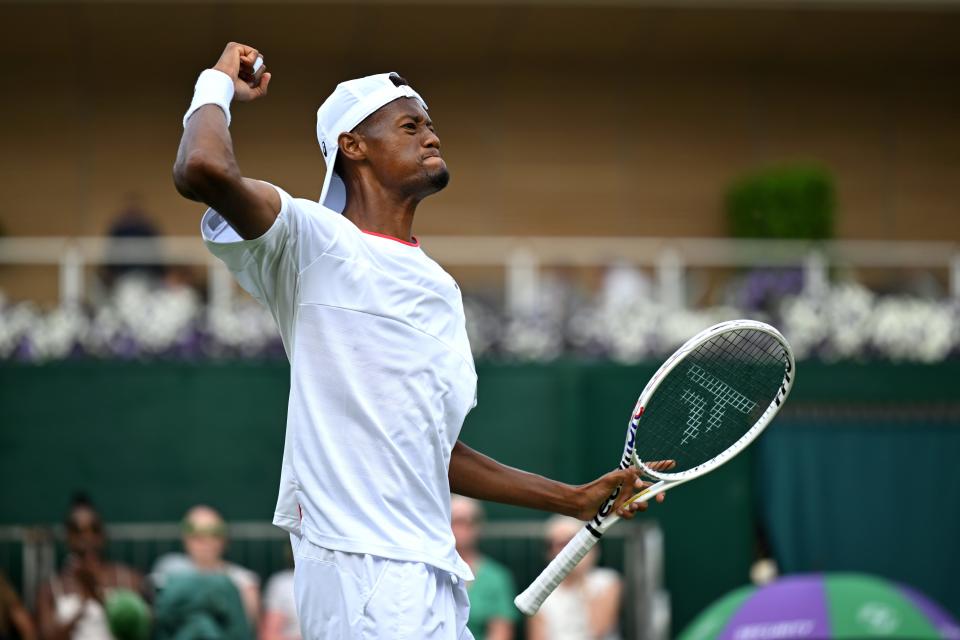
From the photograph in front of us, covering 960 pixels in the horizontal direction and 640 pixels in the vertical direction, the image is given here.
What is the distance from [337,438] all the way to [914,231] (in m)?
14.9

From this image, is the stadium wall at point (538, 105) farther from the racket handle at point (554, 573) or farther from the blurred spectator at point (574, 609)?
the racket handle at point (554, 573)

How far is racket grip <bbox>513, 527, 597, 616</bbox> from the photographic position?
4121 mm

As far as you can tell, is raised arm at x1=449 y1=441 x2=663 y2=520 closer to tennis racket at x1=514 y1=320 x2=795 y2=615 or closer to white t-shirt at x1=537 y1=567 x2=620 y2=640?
tennis racket at x1=514 y1=320 x2=795 y2=615

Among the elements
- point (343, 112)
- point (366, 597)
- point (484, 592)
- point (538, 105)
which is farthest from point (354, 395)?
point (538, 105)

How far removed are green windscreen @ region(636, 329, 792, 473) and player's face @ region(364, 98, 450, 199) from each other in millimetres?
884

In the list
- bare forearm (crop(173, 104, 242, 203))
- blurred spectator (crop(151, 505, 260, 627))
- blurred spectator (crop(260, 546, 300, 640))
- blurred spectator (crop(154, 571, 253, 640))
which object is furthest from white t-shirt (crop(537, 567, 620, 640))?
bare forearm (crop(173, 104, 242, 203))

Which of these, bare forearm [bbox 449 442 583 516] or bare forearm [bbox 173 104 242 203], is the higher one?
bare forearm [bbox 173 104 242 203]

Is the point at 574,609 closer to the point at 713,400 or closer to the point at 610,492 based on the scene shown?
the point at 713,400

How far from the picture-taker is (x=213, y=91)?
12.1 feet

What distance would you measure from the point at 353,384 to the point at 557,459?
761cm

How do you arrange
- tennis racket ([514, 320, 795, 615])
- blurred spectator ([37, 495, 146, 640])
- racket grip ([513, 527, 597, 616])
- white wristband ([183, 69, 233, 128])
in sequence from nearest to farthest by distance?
white wristband ([183, 69, 233, 128]), racket grip ([513, 527, 597, 616]), tennis racket ([514, 320, 795, 615]), blurred spectator ([37, 495, 146, 640])

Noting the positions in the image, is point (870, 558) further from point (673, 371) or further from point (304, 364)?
point (304, 364)

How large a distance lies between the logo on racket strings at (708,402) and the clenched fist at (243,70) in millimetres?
1385

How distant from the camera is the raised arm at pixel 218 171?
11.3 feet
